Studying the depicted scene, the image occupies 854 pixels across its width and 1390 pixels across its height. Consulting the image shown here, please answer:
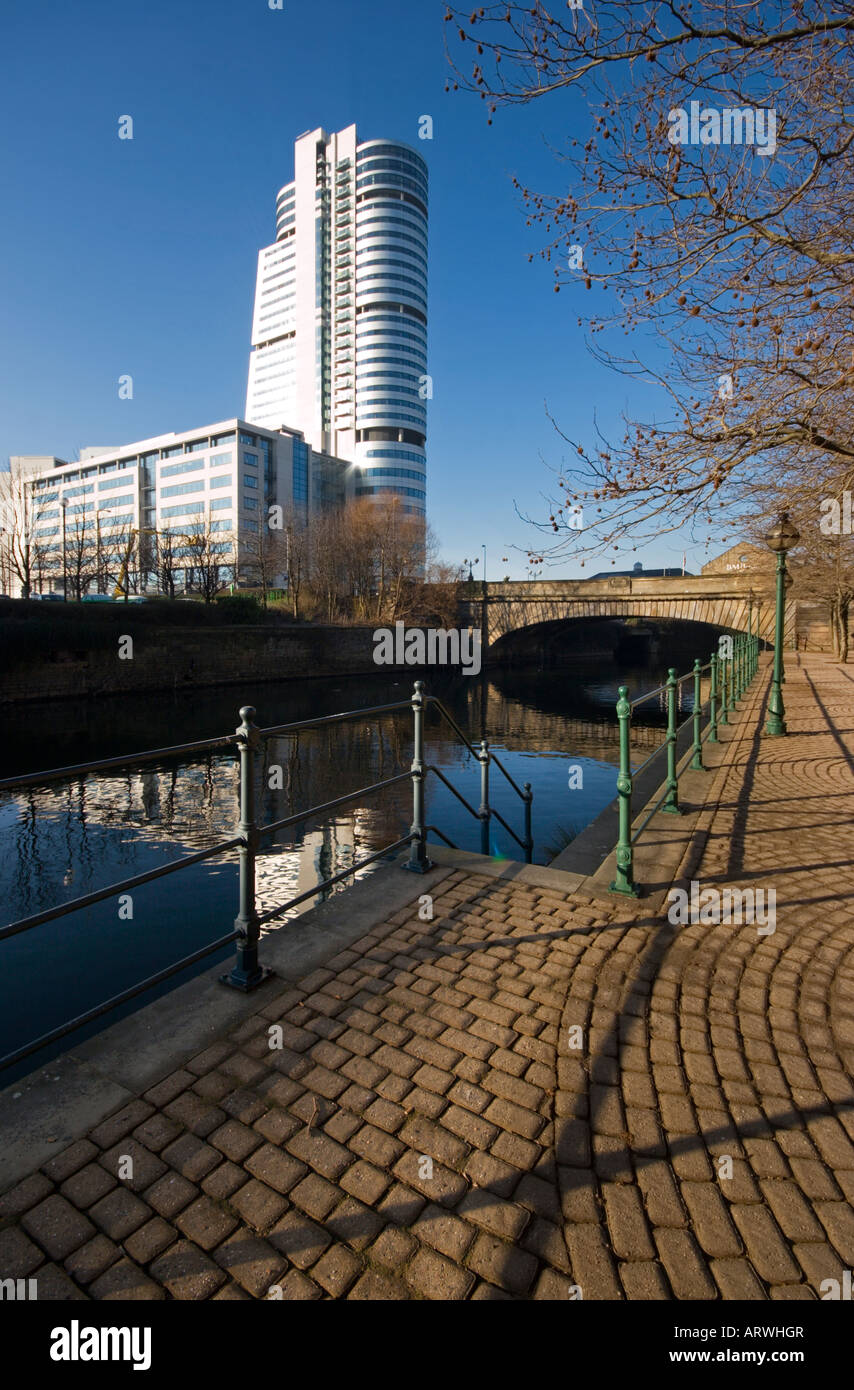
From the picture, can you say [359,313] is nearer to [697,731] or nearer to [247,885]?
[697,731]

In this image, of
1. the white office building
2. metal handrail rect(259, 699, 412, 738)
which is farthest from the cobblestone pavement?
the white office building

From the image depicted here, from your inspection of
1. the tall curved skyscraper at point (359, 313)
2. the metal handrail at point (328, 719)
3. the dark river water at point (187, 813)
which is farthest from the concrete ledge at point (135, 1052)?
the tall curved skyscraper at point (359, 313)

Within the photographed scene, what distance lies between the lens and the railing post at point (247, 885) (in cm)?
319

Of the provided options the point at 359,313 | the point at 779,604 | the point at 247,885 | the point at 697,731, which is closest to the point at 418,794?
the point at 247,885

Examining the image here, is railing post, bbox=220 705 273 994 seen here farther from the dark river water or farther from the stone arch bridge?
the stone arch bridge

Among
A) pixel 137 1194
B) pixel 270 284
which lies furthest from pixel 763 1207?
pixel 270 284

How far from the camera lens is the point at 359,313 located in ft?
343

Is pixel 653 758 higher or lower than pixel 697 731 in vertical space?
lower

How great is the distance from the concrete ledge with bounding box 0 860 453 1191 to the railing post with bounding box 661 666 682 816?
3.10m

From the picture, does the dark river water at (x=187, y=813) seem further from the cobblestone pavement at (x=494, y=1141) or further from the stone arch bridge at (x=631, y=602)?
the stone arch bridge at (x=631, y=602)

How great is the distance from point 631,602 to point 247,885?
3731 cm

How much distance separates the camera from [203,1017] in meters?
3.04

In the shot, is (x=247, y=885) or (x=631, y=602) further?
(x=631, y=602)

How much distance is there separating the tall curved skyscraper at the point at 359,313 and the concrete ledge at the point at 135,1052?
331 ft
